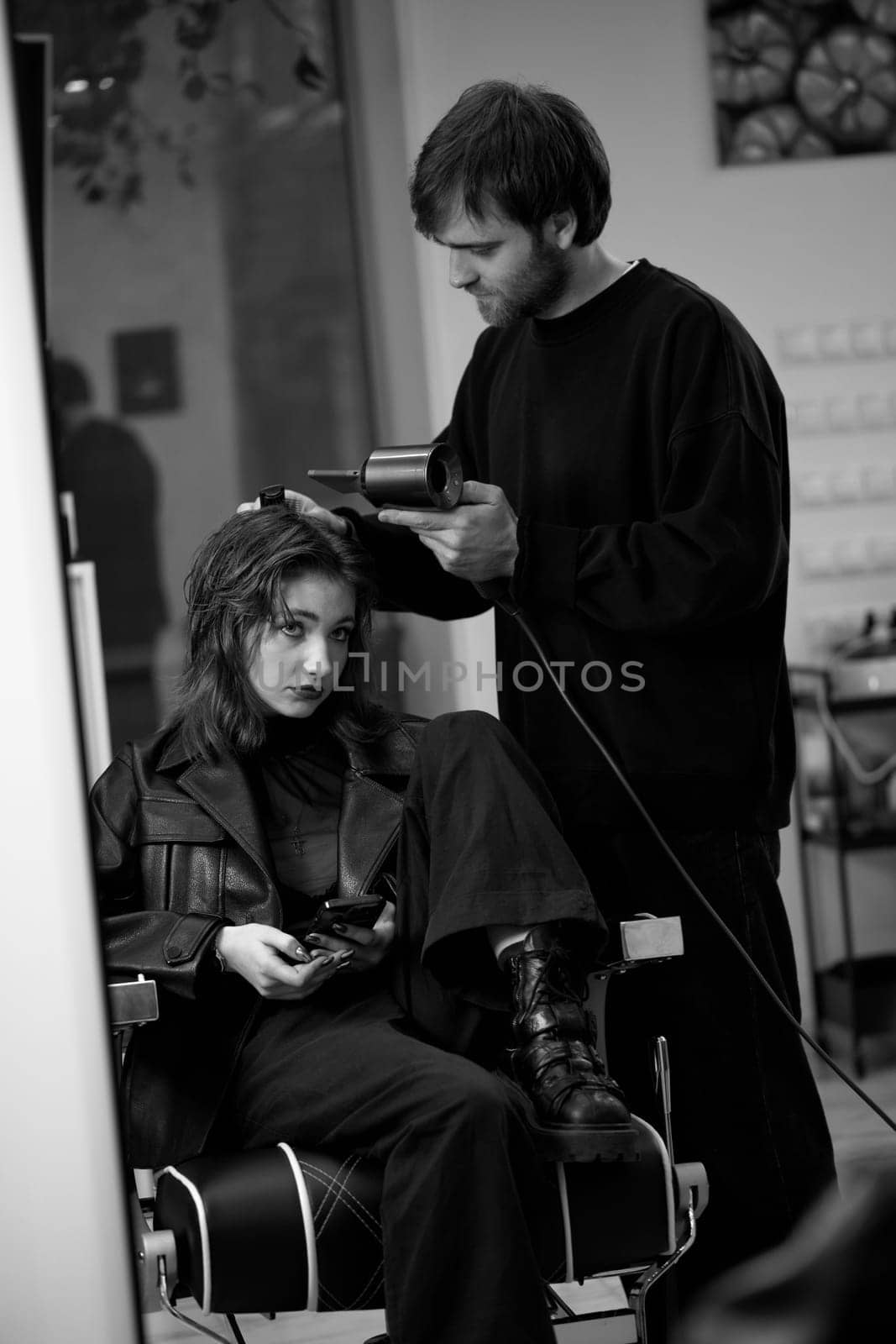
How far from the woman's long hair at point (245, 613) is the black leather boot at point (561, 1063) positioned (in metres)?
0.46

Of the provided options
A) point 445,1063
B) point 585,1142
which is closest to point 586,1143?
point 585,1142

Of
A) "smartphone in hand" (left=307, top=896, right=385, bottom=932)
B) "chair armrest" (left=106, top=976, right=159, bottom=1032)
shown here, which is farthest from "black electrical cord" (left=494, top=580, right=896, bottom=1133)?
"chair armrest" (left=106, top=976, right=159, bottom=1032)

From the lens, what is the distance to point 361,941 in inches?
60.1

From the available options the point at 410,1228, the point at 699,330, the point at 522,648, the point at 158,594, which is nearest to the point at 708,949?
the point at 522,648

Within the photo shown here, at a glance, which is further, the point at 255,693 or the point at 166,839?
the point at 255,693

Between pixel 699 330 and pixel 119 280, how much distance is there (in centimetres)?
222

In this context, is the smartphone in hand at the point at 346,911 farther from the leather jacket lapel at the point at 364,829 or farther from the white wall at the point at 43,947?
the white wall at the point at 43,947

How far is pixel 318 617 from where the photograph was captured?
174 cm

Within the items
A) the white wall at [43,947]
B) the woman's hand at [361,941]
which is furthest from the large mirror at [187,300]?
the white wall at [43,947]

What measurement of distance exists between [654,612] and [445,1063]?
0.57 metres

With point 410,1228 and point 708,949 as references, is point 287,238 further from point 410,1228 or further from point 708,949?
point 410,1228

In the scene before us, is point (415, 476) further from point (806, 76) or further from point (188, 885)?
point (806, 76)

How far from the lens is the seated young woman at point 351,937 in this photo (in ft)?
4.29

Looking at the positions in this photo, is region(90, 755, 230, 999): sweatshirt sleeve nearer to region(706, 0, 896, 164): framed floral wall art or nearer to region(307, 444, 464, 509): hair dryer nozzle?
region(307, 444, 464, 509): hair dryer nozzle
